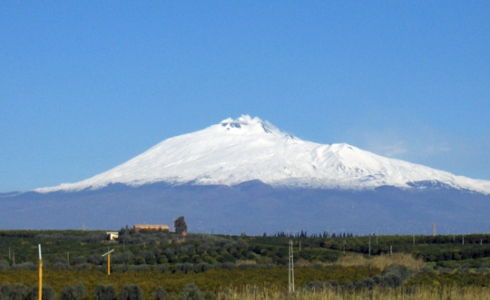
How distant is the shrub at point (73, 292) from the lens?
105 feet

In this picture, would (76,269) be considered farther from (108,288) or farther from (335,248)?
(335,248)

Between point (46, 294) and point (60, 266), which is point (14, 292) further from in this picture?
point (60, 266)

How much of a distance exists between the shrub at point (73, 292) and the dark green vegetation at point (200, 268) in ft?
0.11

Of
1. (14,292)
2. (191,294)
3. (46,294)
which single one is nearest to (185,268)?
(191,294)

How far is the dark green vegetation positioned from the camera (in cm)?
3397

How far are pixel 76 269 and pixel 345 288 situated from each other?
16289mm

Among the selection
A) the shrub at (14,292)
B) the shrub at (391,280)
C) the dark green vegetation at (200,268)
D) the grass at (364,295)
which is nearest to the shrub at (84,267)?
the dark green vegetation at (200,268)

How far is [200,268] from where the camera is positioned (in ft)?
159

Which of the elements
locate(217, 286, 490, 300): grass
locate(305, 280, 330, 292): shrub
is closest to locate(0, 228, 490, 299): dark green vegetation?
locate(305, 280, 330, 292): shrub

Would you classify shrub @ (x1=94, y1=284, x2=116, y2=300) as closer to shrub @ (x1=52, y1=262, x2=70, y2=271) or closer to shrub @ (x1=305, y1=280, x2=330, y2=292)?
shrub @ (x1=305, y1=280, x2=330, y2=292)

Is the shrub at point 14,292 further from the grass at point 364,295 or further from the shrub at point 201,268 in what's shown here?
the shrub at point 201,268

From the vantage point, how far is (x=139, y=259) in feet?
182

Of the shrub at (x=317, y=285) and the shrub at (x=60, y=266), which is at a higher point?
the shrub at (x=60, y=266)

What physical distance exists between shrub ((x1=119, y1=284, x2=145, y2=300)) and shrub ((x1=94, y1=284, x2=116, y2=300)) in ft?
1.41
